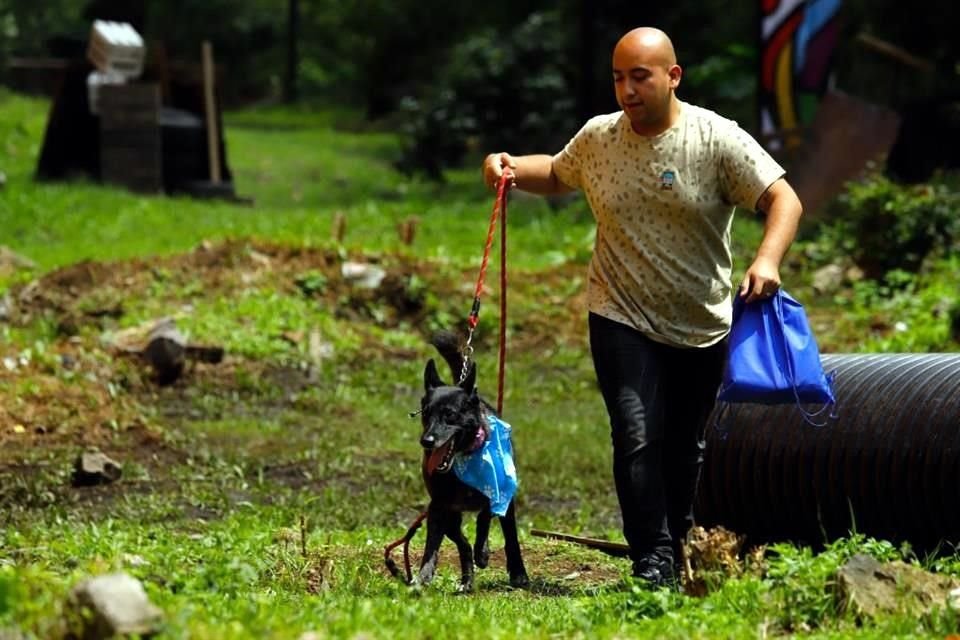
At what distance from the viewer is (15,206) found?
22.9 meters

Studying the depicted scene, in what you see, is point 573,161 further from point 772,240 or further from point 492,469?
point 492,469

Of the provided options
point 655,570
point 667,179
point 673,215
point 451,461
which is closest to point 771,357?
point 673,215

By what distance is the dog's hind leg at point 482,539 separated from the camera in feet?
24.1

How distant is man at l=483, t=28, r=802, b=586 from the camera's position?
6777 mm

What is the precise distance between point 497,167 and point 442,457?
1168 mm

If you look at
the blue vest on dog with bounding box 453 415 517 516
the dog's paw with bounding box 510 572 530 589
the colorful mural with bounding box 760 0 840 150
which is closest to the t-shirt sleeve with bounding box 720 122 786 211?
the blue vest on dog with bounding box 453 415 517 516

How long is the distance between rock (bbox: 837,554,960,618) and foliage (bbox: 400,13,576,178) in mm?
23043

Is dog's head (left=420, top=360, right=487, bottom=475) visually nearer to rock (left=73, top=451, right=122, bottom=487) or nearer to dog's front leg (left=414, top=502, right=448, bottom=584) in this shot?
dog's front leg (left=414, top=502, right=448, bottom=584)

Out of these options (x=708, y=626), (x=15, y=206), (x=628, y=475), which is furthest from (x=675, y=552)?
(x=15, y=206)

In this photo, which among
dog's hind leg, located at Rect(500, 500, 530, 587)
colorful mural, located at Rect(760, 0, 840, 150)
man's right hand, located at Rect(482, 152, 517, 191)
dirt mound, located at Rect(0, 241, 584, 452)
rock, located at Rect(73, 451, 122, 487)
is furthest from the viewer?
colorful mural, located at Rect(760, 0, 840, 150)

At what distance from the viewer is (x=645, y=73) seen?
22.0ft

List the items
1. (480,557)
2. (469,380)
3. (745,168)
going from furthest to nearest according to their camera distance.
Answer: (480,557), (469,380), (745,168)

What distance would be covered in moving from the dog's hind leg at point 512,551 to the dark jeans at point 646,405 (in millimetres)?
550

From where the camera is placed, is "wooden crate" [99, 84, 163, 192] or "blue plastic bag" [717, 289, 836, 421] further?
"wooden crate" [99, 84, 163, 192]
